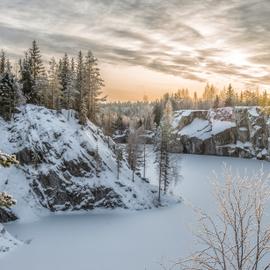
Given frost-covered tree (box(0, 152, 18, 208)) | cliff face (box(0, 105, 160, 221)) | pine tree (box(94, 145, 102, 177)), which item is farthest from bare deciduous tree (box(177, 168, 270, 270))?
pine tree (box(94, 145, 102, 177))

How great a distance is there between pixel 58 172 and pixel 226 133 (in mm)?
75919

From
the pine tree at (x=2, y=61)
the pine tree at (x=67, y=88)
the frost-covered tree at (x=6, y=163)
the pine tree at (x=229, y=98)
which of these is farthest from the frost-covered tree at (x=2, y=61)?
the pine tree at (x=229, y=98)

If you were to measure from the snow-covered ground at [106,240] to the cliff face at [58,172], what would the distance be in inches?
89.9

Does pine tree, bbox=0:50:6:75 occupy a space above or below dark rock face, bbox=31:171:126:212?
above

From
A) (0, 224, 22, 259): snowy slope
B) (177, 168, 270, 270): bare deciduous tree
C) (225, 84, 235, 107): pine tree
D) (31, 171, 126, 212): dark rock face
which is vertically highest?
(225, 84, 235, 107): pine tree

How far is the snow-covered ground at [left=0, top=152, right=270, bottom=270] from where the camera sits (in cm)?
2973

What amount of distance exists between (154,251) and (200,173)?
4326 cm

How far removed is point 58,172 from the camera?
4781cm

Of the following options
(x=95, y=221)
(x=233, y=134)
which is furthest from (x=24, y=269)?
(x=233, y=134)

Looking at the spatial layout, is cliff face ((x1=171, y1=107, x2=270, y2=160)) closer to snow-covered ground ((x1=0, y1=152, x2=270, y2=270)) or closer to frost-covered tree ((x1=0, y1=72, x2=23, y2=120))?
frost-covered tree ((x1=0, y1=72, x2=23, y2=120))

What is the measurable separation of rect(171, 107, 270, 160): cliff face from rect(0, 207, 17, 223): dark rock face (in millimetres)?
64698

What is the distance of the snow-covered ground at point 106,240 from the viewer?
29.7 meters

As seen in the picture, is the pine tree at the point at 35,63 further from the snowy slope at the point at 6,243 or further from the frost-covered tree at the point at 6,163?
the frost-covered tree at the point at 6,163

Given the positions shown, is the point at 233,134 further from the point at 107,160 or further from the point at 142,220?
the point at 142,220
